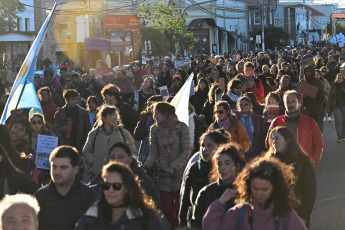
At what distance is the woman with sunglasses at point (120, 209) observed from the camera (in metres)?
4.97

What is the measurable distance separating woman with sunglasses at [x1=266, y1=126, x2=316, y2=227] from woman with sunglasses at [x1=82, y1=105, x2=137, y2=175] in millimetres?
2251

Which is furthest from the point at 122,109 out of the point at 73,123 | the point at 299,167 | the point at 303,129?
the point at 299,167

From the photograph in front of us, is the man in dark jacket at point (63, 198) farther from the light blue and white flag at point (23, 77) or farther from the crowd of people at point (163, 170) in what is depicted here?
the light blue and white flag at point (23, 77)

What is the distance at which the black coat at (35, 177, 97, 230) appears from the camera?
5.83m

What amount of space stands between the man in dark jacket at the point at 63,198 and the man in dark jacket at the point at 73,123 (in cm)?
529

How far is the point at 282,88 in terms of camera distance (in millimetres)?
15984

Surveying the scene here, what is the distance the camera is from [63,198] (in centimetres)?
588

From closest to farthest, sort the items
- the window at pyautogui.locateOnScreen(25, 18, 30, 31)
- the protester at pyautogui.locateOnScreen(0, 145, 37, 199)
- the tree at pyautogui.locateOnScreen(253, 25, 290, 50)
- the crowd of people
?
the crowd of people
the protester at pyautogui.locateOnScreen(0, 145, 37, 199)
the window at pyautogui.locateOnScreen(25, 18, 30, 31)
the tree at pyautogui.locateOnScreen(253, 25, 290, 50)

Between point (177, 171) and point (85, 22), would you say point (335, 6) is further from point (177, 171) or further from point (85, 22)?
point (177, 171)

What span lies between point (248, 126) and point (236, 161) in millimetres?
4903

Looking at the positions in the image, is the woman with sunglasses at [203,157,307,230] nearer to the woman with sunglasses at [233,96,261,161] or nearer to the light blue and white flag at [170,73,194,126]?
the light blue and white flag at [170,73,194,126]

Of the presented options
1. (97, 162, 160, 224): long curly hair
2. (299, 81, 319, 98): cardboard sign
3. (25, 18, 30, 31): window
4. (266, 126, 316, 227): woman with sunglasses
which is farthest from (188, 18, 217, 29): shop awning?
(97, 162, 160, 224): long curly hair

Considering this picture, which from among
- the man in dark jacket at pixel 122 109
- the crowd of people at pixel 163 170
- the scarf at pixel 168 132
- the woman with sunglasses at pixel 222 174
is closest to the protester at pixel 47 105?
the crowd of people at pixel 163 170

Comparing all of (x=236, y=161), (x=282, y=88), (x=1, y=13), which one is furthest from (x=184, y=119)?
(x=1, y=13)
